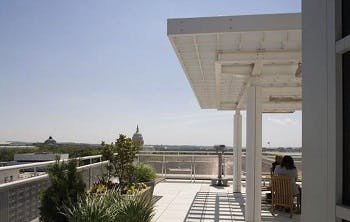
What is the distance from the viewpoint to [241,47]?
5.50 m

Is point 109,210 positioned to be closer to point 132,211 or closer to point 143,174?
point 132,211

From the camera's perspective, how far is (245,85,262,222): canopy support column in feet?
22.0

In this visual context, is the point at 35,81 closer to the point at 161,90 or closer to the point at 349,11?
the point at 161,90

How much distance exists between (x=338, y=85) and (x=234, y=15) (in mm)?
3766

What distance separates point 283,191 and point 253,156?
143 centimetres

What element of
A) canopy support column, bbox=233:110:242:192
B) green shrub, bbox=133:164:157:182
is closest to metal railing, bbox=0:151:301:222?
green shrub, bbox=133:164:157:182

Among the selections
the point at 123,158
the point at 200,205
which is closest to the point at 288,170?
the point at 200,205

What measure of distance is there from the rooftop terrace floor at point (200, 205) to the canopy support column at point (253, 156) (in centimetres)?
88

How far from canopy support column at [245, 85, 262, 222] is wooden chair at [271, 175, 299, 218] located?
3.50ft

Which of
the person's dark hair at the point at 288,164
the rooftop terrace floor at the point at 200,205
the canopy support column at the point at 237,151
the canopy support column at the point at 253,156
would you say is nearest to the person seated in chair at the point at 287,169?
the person's dark hair at the point at 288,164

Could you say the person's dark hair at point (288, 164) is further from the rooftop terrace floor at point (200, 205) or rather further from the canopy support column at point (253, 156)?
the canopy support column at point (253, 156)

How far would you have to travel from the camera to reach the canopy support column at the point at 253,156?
670 centimetres

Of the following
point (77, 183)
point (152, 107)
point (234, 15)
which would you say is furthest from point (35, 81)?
point (234, 15)

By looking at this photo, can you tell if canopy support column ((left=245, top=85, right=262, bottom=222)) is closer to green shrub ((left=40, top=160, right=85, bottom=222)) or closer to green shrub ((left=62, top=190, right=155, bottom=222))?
green shrub ((left=62, top=190, right=155, bottom=222))
